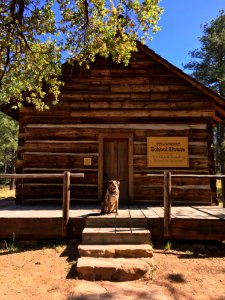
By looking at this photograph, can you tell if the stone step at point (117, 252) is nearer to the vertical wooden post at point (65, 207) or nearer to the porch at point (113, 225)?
the porch at point (113, 225)

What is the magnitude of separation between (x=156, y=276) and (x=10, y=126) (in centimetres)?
2626

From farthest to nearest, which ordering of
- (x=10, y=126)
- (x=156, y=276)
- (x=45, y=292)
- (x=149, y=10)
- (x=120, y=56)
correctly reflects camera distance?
1. (x=10, y=126)
2. (x=120, y=56)
3. (x=149, y=10)
4. (x=156, y=276)
5. (x=45, y=292)

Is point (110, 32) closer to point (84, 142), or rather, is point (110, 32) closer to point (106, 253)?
point (84, 142)

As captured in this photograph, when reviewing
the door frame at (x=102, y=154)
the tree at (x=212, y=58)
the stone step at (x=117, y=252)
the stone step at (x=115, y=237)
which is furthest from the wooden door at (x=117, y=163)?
the tree at (x=212, y=58)

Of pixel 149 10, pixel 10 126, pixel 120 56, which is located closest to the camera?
pixel 149 10

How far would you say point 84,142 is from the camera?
409 inches

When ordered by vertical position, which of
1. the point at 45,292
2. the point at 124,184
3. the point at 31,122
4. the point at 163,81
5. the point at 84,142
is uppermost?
the point at 163,81

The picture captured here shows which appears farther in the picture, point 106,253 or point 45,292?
point 106,253

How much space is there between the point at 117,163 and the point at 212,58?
68.6 feet

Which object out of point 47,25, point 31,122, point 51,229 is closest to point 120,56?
point 47,25

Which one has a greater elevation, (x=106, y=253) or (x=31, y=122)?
(x=31, y=122)

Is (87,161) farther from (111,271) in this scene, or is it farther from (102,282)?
(102,282)

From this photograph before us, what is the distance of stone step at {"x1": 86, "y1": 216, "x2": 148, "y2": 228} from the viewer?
22.7ft

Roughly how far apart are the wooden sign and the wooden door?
34.5 inches
